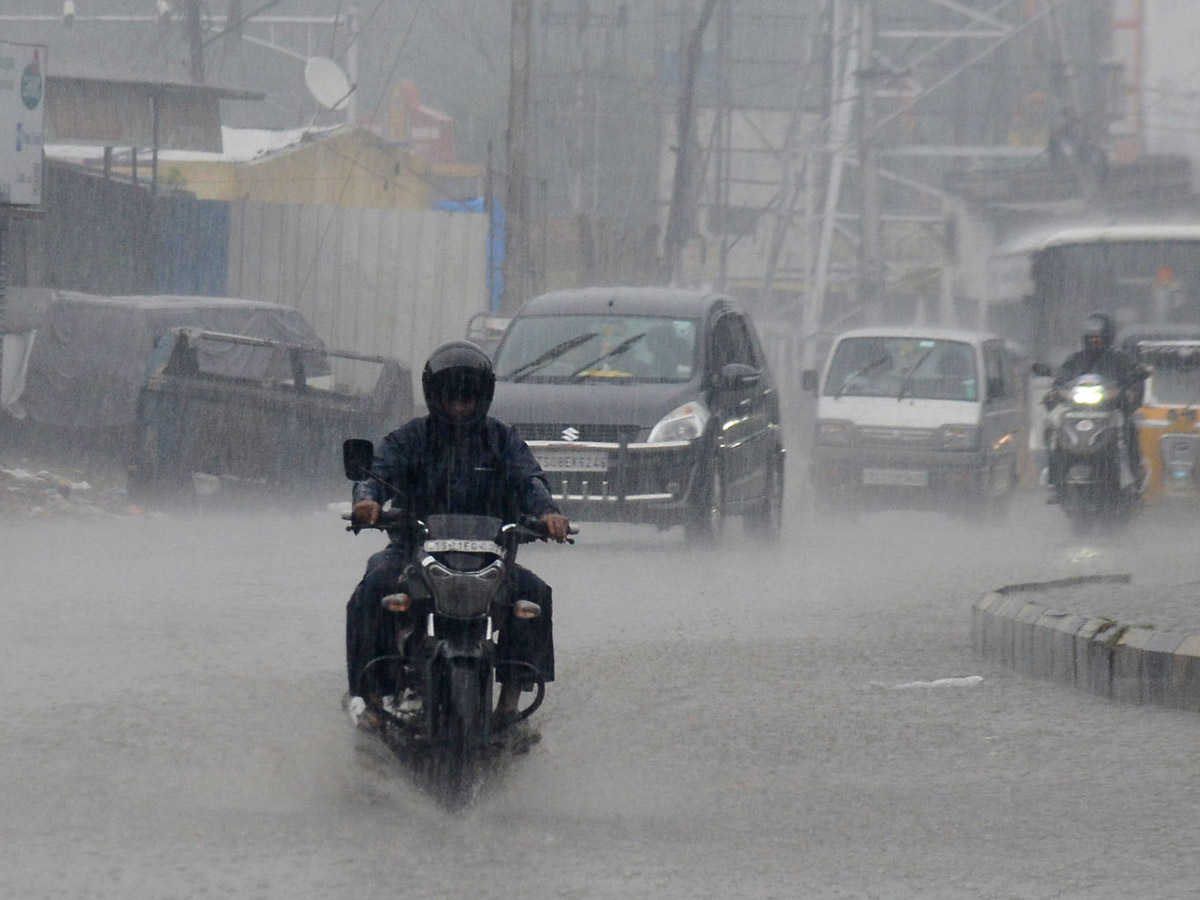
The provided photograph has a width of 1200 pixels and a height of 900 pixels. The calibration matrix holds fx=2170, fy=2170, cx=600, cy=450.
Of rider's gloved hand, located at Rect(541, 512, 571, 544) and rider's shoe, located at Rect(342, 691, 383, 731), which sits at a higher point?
rider's gloved hand, located at Rect(541, 512, 571, 544)

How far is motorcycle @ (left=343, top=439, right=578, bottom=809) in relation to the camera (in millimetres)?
6168

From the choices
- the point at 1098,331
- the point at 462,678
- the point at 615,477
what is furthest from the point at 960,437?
the point at 462,678

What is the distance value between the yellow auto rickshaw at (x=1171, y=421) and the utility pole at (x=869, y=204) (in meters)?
17.9

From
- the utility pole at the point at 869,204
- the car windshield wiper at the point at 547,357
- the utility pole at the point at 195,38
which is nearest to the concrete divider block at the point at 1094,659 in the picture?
the car windshield wiper at the point at 547,357

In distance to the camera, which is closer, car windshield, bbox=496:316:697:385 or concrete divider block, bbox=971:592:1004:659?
concrete divider block, bbox=971:592:1004:659

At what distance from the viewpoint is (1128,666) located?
8.34 meters

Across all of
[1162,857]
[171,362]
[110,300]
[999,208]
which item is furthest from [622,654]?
[999,208]

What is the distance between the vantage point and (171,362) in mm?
18000

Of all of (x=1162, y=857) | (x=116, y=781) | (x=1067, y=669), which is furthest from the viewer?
(x=1067, y=669)

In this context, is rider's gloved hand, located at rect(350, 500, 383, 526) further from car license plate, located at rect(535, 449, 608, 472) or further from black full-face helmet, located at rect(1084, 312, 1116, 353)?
black full-face helmet, located at rect(1084, 312, 1116, 353)

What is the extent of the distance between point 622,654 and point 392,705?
3.04 m

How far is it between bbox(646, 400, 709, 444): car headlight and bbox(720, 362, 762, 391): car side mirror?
0.32 meters

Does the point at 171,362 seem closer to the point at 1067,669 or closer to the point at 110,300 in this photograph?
the point at 110,300

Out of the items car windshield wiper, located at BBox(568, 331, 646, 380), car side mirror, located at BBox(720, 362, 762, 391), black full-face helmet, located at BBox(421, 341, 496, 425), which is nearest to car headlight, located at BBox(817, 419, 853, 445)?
car windshield wiper, located at BBox(568, 331, 646, 380)
